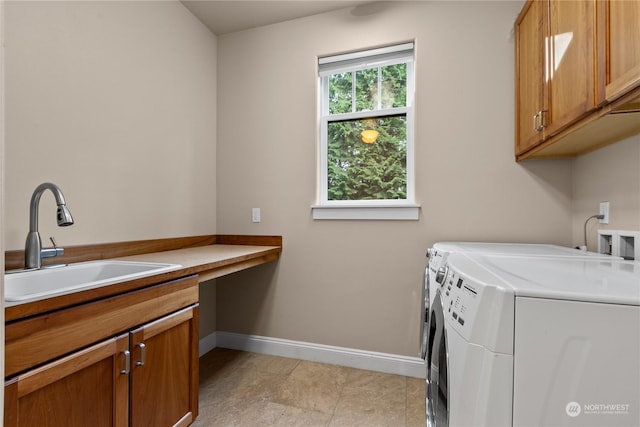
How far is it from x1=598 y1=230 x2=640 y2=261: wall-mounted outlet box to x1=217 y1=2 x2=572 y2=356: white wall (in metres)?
0.31

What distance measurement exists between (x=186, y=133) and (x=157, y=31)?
67cm

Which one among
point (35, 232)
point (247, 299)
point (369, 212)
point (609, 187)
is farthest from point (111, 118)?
point (609, 187)

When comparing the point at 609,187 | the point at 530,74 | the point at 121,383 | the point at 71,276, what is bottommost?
the point at 121,383

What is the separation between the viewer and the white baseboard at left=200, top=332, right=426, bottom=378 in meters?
2.04

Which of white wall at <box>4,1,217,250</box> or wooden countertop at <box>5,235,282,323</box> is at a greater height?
white wall at <box>4,1,217,250</box>

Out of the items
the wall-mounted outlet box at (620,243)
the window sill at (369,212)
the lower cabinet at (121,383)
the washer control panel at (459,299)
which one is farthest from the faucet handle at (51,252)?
the wall-mounted outlet box at (620,243)

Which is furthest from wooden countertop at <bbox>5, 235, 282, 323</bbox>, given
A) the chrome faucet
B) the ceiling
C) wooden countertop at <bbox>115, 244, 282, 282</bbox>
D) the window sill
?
the ceiling

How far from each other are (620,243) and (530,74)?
0.97 metres

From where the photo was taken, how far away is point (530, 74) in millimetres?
1646

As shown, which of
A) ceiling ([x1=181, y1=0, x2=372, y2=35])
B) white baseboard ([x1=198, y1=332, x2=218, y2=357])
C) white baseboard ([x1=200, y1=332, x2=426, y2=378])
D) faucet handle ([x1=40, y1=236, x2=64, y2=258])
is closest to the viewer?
faucet handle ([x1=40, y1=236, x2=64, y2=258])

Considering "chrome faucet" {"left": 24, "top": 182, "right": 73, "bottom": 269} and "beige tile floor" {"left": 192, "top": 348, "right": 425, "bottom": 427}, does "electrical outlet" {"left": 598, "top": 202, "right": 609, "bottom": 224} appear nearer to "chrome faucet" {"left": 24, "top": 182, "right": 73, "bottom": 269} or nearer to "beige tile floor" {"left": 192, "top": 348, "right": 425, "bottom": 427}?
"beige tile floor" {"left": 192, "top": 348, "right": 425, "bottom": 427}

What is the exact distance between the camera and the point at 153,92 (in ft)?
6.44

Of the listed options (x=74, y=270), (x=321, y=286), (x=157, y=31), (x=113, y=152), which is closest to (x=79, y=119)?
(x=113, y=152)

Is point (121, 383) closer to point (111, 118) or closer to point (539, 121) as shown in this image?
point (111, 118)
